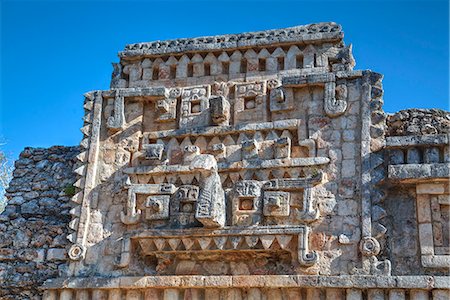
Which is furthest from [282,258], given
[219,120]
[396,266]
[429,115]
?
[429,115]

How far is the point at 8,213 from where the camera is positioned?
9.48 m

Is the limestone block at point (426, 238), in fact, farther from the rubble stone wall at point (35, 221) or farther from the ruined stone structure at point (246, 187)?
the rubble stone wall at point (35, 221)

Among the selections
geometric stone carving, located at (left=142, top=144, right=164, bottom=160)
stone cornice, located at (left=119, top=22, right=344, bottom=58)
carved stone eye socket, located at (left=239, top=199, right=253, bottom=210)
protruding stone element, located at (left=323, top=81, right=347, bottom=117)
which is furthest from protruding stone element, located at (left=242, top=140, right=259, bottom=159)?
stone cornice, located at (left=119, top=22, right=344, bottom=58)

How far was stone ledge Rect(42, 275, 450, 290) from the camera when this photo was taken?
21.8ft

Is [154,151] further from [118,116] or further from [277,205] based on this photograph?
[277,205]

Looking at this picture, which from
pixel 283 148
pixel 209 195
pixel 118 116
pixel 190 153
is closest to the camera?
pixel 209 195

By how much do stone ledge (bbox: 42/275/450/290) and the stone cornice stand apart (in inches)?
138

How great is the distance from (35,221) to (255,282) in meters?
3.95

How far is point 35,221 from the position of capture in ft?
30.3

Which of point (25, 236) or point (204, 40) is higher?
point (204, 40)

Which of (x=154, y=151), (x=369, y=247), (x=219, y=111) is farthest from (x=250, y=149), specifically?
(x=369, y=247)

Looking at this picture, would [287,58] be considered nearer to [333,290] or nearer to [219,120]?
[219,120]

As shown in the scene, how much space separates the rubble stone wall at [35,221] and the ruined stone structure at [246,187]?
0.08ft

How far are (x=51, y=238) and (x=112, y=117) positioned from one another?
2090mm
